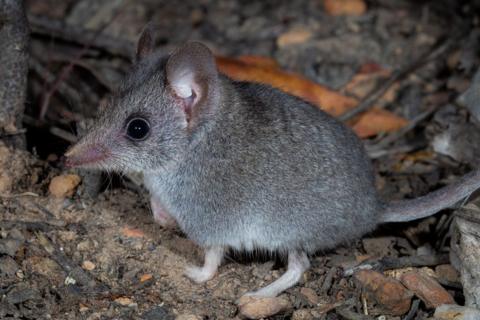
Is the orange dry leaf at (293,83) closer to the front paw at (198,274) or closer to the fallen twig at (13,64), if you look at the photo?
the fallen twig at (13,64)

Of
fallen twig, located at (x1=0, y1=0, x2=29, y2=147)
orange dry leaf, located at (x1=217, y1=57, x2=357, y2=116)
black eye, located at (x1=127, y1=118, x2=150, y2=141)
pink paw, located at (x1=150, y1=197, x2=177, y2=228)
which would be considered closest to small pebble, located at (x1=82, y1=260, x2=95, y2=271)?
pink paw, located at (x1=150, y1=197, x2=177, y2=228)

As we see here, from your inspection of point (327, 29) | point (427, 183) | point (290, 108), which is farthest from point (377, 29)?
point (290, 108)

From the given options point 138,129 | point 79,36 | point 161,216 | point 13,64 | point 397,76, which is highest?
point 13,64

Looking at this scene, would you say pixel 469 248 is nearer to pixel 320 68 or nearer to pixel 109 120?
pixel 109 120

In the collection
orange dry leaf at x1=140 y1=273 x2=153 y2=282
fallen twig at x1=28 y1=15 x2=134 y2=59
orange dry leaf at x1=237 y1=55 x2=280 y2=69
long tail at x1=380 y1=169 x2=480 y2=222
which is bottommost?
orange dry leaf at x1=140 y1=273 x2=153 y2=282

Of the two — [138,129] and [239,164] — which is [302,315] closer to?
[239,164]

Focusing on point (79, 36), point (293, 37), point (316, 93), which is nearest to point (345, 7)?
point (293, 37)

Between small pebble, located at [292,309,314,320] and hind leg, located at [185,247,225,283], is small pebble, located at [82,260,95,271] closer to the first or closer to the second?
hind leg, located at [185,247,225,283]
